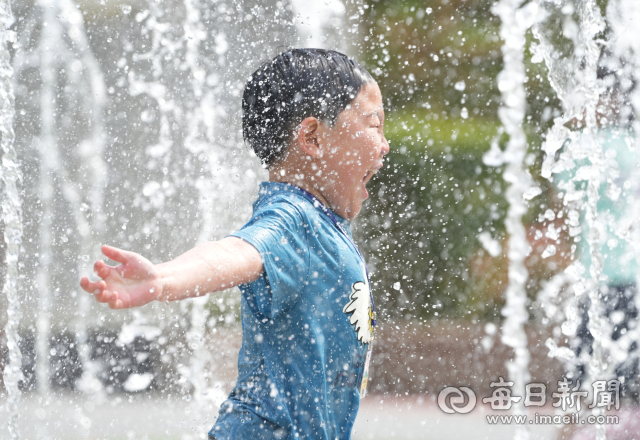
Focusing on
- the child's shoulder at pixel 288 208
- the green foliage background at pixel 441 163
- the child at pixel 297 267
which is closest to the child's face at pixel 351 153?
the child at pixel 297 267

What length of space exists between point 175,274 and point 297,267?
301mm

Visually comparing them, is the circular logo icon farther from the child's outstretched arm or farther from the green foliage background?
the child's outstretched arm

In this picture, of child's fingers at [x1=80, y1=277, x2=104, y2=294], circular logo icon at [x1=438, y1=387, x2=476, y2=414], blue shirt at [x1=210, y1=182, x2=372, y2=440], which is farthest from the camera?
circular logo icon at [x1=438, y1=387, x2=476, y2=414]

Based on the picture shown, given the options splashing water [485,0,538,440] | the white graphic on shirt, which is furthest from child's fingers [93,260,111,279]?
splashing water [485,0,538,440]

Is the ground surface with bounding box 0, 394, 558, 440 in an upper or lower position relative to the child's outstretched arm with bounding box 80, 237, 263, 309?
lower

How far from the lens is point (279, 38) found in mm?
5277

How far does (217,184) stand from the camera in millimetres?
4801

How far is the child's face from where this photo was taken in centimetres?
148

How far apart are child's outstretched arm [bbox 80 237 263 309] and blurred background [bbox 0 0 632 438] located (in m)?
3.32

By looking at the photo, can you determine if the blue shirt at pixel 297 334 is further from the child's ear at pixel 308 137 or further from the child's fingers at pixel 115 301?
the child's fingers at pixel 115 301

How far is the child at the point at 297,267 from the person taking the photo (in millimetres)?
1079

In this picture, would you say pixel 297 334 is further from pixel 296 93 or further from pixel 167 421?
pixel 167 421

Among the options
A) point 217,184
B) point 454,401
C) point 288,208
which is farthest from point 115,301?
point 217,184

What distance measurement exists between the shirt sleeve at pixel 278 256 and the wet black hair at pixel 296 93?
10.5 inches
